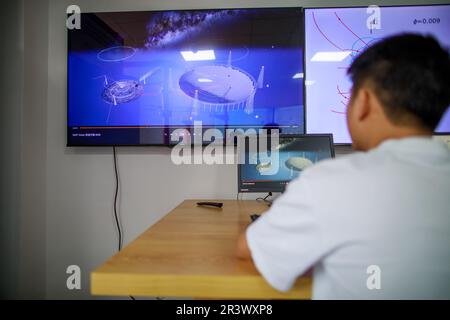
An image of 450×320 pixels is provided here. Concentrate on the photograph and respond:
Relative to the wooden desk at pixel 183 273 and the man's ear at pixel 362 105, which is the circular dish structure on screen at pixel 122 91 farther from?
the man's ear at pixel 362 105

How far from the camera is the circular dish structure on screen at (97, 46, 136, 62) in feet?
5.12

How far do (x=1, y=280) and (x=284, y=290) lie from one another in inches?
73.6

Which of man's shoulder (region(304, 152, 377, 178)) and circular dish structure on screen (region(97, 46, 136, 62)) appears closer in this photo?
man's shoulder (region(304, 152, 377, 178))

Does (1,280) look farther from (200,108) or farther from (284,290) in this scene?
(284,290)

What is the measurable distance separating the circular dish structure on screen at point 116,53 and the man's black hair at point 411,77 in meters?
1.42

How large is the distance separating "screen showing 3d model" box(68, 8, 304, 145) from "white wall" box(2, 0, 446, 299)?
13 centimetres

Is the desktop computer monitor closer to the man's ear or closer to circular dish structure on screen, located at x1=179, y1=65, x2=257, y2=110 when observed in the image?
circular dish structure on screen, located at x1=179, y1=65, x2=257, y2=110

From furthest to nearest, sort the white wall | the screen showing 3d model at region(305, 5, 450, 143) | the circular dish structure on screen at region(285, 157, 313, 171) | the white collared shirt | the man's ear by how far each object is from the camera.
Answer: the white wall, the screen showing 3d model at region(305, 5, 450, 143), the circular dish structure on screen at region(285, 157, 313, 171), the man's ear, the white collared shirt

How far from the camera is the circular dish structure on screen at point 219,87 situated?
154cm

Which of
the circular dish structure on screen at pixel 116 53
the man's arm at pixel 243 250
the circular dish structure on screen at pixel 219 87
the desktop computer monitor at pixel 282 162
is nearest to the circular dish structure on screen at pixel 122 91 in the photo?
the circular dish structure on screen at pixel 116 53

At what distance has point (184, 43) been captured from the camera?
1.54 metres

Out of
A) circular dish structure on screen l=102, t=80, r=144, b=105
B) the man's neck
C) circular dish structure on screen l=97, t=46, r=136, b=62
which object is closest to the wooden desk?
the man's neck

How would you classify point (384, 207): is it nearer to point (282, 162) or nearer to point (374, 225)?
point (374, 225)
